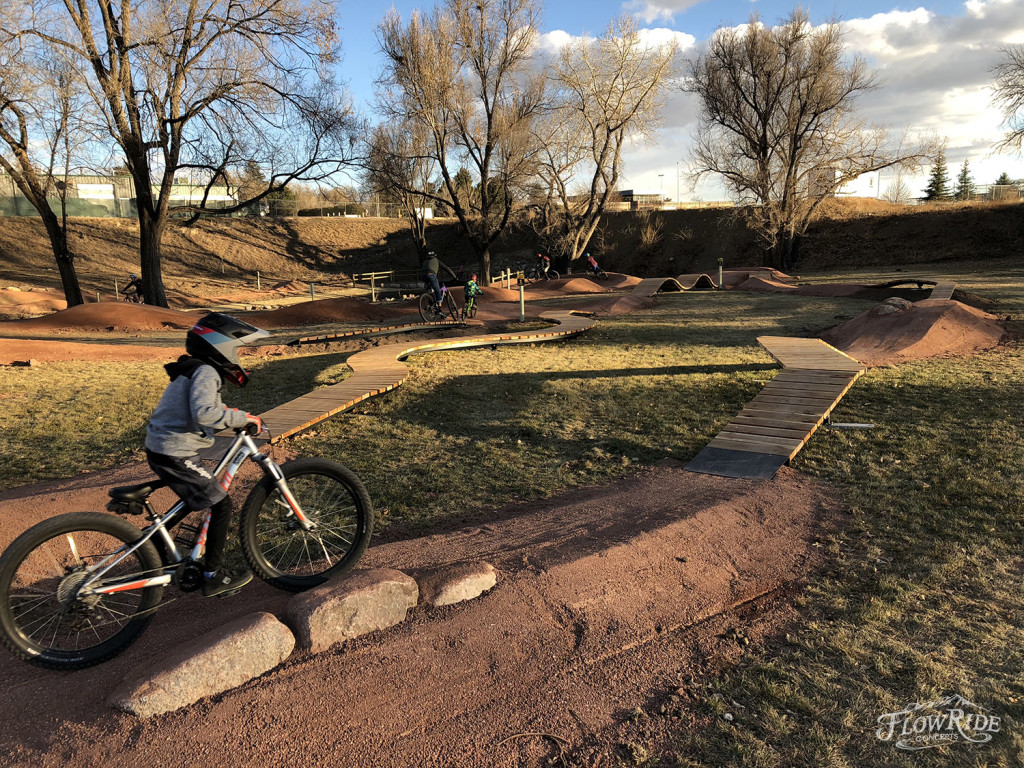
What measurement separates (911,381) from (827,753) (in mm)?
7794

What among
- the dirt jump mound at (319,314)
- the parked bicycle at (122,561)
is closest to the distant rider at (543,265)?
the dirt jump mound at (319,314)

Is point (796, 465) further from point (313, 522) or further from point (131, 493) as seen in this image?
point (131, 493)

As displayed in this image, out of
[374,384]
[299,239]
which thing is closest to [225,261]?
[299,239]

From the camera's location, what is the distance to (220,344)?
3.16 m

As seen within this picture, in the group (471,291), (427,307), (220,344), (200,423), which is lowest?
(427,307)

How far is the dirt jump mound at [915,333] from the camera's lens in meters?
10.7

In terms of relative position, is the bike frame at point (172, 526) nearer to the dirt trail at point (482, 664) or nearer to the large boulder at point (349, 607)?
the dirt trail at point (482, 664)

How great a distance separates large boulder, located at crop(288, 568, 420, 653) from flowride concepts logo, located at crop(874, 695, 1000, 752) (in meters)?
2.18

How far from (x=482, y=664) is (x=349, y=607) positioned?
71cm

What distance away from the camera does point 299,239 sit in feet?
170

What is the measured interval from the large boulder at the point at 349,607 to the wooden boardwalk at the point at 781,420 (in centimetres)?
335

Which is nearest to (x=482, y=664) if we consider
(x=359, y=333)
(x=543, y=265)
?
(x=359, y=333)

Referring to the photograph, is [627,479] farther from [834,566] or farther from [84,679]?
[84,679]

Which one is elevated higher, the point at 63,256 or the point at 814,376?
the point at 63,256
